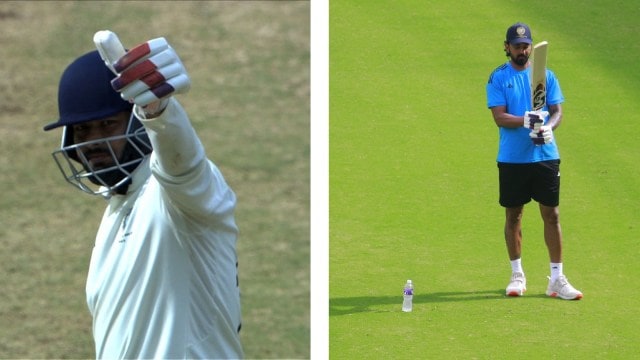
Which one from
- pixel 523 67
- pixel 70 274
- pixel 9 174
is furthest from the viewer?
pixel 9 174

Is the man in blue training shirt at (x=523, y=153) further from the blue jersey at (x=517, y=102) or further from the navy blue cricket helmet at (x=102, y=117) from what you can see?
the navy blue cricket helmet at (x=102, y=117)

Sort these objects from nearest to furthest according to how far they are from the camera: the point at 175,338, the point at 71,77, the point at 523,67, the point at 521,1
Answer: the point at 175,338
the point at 71,77
the point at 523,67
the point at 521,1

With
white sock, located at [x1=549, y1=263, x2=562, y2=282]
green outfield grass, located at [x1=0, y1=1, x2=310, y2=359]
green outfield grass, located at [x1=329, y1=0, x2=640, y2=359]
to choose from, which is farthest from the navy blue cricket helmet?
green outfield grass, located at [x1=0, y1=1, x2=310, y2=359]

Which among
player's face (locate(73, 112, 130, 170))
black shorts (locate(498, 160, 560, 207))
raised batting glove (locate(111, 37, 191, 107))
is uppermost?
raised batting glove (locate(111, 37, 191, 107))

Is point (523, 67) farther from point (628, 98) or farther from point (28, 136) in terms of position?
point (28, 136)

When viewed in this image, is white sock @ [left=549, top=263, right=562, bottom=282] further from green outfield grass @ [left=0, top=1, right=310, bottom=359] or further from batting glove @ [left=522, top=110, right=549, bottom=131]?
green outfield grass @ [left=0, top=1, right=310, bottom=359]

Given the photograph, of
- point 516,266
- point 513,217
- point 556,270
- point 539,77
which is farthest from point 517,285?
point 539,77

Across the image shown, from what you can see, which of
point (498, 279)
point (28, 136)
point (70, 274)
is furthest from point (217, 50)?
point (498, 279)

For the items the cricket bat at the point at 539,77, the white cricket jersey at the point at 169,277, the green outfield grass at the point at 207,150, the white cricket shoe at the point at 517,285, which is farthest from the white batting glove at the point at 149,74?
the green outfield grass at the point at 207,150

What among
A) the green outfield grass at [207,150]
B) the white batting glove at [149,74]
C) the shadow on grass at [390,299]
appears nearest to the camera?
the white batting glove at [149,74]
